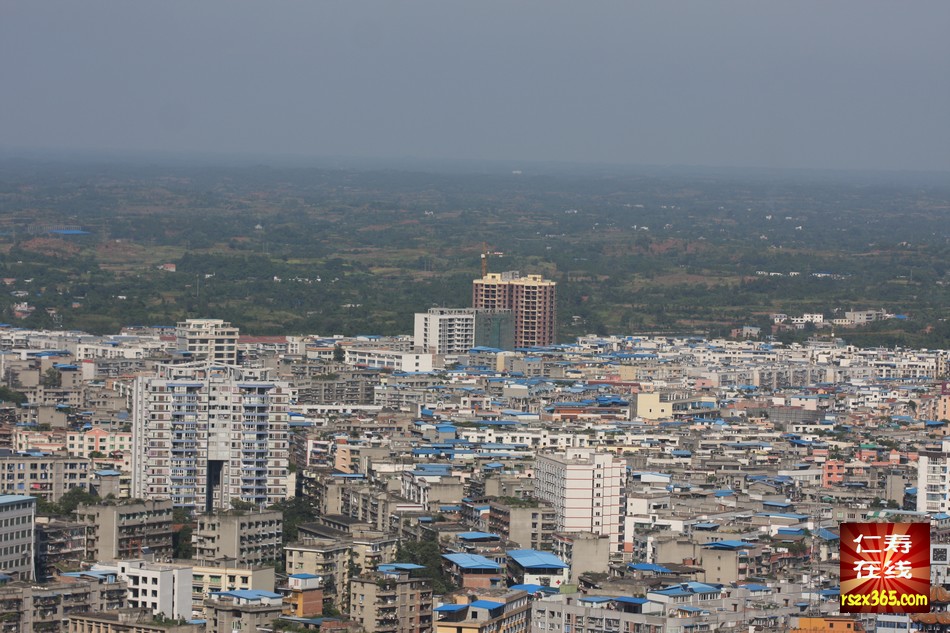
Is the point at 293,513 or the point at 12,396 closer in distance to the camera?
the point at 293,513

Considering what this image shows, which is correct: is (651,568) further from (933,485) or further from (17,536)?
(933,485)

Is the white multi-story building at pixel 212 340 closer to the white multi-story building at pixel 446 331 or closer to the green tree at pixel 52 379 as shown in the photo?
the green tree at pixel 52 379

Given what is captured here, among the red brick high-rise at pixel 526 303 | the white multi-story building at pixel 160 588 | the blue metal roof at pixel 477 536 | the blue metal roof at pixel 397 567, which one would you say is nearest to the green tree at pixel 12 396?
the blue metal roof at pixel 477 536

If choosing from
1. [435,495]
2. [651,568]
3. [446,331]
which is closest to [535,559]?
[651,568]

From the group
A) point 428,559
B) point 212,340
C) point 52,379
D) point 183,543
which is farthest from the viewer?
point 212,340

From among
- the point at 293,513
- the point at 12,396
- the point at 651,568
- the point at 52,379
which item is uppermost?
the point at 651,568

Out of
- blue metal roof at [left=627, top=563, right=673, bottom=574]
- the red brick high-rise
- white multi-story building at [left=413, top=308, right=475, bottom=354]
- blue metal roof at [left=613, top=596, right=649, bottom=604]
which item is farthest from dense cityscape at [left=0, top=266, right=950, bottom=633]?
the red brick high-rise
